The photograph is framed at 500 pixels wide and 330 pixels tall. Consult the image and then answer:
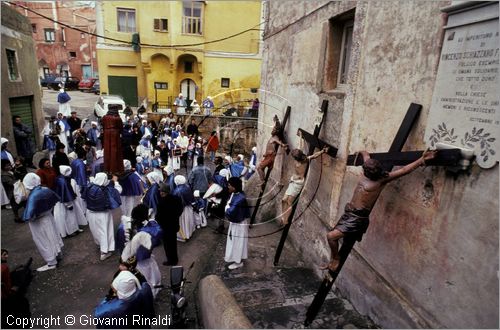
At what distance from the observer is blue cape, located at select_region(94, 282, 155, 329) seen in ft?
12.9

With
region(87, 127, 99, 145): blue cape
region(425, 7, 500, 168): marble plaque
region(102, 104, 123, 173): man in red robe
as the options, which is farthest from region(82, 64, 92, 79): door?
region(425, 7, 500, 168): marble plaque

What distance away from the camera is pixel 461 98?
310 centimetres

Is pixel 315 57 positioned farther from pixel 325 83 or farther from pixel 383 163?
pixel 383 163

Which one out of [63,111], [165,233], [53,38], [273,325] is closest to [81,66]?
[53,38]

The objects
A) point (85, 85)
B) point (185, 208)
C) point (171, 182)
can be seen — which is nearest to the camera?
point (185, 208)

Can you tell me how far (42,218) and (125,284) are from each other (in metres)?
3.69

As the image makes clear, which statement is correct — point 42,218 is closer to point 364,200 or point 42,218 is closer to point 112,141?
point 112,141

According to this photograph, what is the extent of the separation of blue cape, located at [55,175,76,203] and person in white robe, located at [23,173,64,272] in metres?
0.93

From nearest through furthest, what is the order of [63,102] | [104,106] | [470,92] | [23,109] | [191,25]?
[470,92] < [23,109] < [63,102] < [104,106] < [191,25]

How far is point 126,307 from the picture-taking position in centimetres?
397

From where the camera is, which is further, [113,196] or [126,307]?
[113,196]

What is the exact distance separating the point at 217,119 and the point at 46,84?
94.5ft

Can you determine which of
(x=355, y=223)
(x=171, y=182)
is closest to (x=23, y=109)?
(x=171, y=182)

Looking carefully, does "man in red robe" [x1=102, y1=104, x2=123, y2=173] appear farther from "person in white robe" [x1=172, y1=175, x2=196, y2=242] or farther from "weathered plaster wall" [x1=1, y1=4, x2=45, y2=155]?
"weathered plaster wall" [x1=1, y1=4, x2=45, y2=155]
